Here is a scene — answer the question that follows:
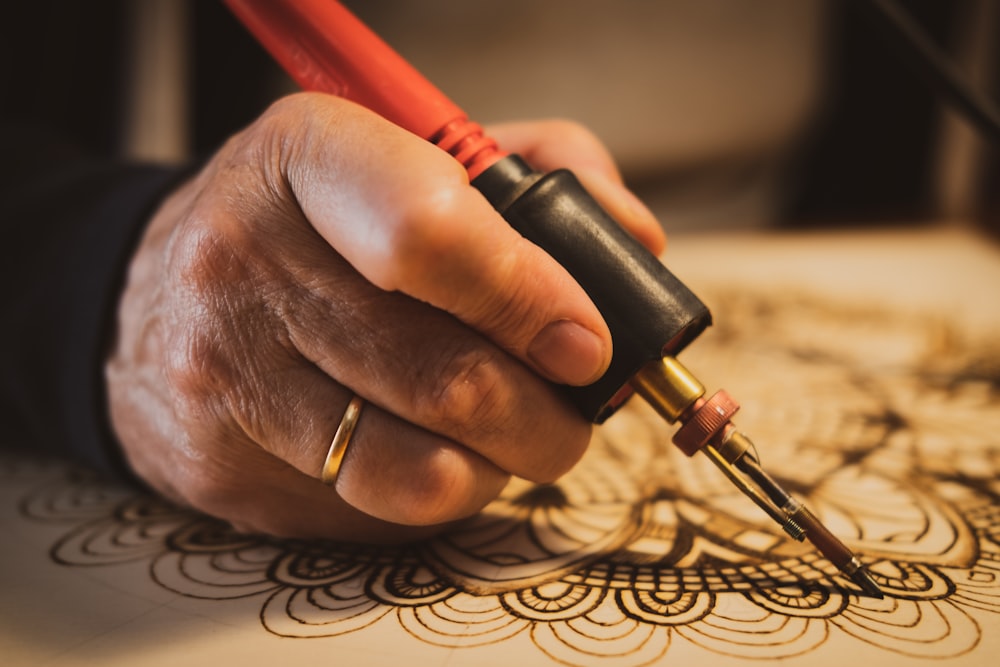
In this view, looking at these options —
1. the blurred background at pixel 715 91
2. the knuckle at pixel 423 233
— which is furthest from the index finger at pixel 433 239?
the blurred background at pixel 715 91

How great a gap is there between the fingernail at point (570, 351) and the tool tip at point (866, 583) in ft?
0.57

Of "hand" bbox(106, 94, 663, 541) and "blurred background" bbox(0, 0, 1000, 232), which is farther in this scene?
"blurred background" bbox(0, 0, 1000, 232)

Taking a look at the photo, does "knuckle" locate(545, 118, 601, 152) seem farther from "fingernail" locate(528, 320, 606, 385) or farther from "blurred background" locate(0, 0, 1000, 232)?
"blurred background" locate(0, 0, 1000, 232)

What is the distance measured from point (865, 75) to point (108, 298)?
178 centimetres

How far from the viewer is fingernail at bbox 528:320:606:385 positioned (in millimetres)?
342

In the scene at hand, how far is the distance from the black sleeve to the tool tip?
0.49m

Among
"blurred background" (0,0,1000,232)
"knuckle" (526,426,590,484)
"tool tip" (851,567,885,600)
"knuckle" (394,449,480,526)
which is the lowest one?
"tool tip" (851,567,885,600)

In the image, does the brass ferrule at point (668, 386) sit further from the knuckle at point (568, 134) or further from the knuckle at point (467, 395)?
the knuckle at point (568, 134)

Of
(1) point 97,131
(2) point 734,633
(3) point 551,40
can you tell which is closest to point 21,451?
(2) point 734,633

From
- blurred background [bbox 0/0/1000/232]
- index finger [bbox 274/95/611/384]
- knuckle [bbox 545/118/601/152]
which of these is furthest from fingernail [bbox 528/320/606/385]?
blurred background [bbox 0/0/1000/232]

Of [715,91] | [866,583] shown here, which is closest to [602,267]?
[866,583]

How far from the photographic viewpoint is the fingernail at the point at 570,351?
1.12 ft

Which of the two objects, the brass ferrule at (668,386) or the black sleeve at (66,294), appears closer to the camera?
the brass ferrule at (668,386)

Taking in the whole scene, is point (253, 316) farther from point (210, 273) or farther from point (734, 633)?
point (734, 633)
